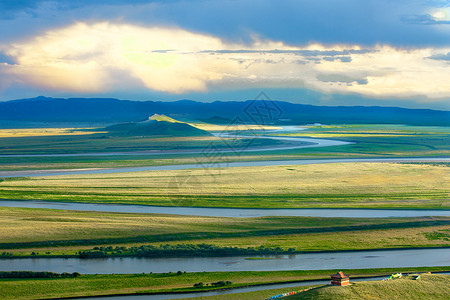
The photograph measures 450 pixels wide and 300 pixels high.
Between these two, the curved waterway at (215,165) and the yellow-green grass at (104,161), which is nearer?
the curved waterway at (215,165)

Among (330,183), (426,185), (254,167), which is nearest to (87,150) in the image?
(254,167)

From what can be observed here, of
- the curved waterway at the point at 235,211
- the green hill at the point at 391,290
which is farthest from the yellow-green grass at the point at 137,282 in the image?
the curved waterway at the point at 235,211

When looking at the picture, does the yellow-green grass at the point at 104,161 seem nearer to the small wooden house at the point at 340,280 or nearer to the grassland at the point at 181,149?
the grassland at the point at 181,149

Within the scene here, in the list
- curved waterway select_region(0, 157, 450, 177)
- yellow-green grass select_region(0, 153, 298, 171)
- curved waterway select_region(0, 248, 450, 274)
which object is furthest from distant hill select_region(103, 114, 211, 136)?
curved waterway select_region(0, 248, 450, 274)

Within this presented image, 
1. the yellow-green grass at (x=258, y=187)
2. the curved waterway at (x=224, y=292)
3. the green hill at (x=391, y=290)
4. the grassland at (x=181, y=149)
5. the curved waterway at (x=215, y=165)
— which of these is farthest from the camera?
the grassland at (x=181, y=149)

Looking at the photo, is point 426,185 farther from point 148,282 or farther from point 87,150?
point 87,150

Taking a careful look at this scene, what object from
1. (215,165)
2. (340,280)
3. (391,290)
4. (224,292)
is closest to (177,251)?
(224,292)

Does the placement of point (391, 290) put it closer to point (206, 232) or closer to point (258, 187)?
point (206, 232)

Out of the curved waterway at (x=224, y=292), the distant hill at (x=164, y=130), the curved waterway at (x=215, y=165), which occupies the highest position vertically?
the distant hill at (x=164, y=130)
